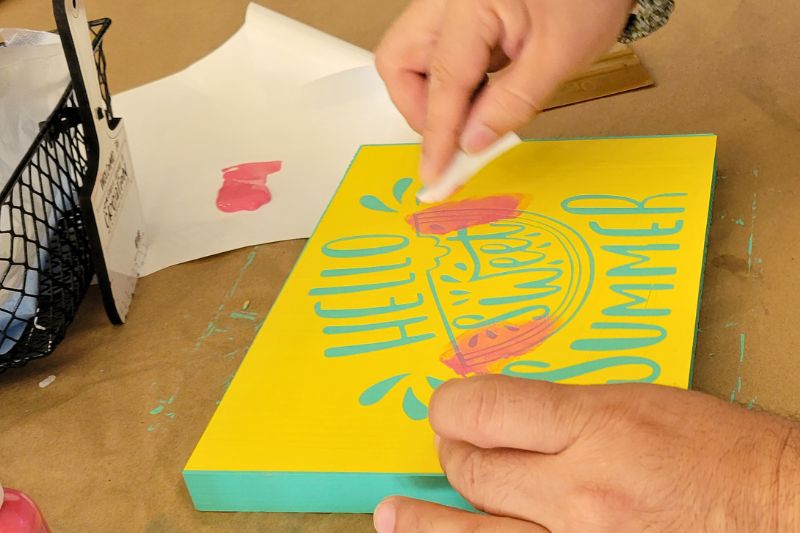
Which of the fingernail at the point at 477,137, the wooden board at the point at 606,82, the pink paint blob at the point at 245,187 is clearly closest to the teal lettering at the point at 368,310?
the fingernail at the point at 477,137

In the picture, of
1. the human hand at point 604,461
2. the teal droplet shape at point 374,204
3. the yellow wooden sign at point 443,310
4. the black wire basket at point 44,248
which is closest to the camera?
the human hand at point 604,461

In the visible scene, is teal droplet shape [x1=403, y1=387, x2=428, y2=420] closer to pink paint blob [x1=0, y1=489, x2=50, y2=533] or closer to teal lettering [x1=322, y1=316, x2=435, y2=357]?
teal lettering [x1=322, y1=316, x2=435, y2=357]

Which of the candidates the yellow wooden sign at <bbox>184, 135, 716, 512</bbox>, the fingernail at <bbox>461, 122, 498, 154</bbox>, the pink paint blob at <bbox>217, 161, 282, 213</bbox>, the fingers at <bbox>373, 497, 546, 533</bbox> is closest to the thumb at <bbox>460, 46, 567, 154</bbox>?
the fingernail at <bbox>461, 122, 498, 154</bbox>

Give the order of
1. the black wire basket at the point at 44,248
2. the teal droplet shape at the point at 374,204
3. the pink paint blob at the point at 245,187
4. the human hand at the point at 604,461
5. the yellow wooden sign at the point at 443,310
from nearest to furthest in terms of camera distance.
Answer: the human hand at the point at 604,461 < the yellow wooden sign at the point at 443,310 < the black wire basket at the point at 44,248 < the teal droplet shape at the point at 374,204 < the pink paint blob at the point at 245,187

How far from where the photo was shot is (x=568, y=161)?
75 centimetres

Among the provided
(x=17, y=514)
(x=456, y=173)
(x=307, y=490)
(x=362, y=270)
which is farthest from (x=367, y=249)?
(x=17, y=514)

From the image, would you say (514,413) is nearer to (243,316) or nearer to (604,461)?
(604,461)

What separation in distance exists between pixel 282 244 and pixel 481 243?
8.0 inches

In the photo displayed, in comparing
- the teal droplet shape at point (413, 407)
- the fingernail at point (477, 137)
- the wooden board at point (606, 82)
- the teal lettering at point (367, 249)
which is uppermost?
A: the fingernail at point (477, 137)

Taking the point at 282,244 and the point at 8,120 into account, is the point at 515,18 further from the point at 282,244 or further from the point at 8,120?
the point at 8,120

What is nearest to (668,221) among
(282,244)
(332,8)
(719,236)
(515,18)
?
(719,236)

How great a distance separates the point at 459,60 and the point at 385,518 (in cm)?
29

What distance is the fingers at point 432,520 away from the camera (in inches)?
17.3

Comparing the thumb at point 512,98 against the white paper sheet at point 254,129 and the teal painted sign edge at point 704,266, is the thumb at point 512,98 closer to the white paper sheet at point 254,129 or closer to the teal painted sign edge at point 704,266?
the teal painted sign edge at point 704,266
